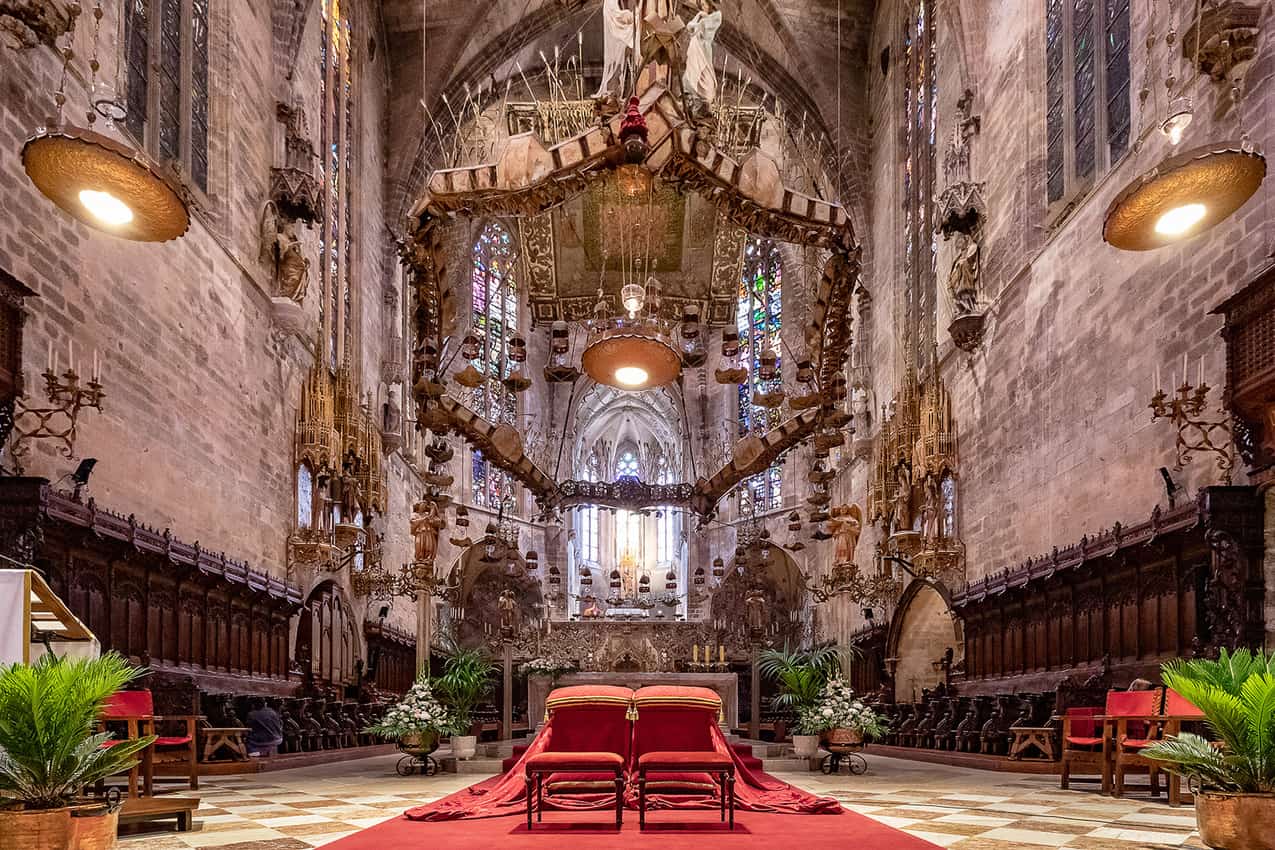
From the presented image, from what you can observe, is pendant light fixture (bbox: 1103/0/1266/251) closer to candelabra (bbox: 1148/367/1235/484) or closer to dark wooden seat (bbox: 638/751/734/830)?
candelabra (bbox: 1148/367/1235/484)

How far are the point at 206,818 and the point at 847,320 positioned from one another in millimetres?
8197

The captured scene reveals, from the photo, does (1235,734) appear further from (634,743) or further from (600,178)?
(600,178)

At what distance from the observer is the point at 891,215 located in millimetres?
23672

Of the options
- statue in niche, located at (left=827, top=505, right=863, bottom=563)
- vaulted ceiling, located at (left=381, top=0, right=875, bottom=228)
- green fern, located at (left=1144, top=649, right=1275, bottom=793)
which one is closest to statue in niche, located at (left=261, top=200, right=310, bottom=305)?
vaulted ceiling, located at (left=381, top=0, right=875, bottom=228)

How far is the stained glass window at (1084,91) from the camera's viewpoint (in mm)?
13531

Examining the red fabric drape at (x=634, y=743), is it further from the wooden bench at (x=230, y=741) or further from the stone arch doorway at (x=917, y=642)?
the stone arch doorway at (x=917, y=642)

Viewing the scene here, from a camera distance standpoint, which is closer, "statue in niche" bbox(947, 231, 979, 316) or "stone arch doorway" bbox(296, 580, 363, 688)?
"statue in niche" bbox(947, 231, 979, 316)

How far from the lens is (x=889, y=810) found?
8125 mm

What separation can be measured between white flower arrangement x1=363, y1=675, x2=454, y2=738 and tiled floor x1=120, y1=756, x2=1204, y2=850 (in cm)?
50

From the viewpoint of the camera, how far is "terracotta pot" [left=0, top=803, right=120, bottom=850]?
14.6 ft

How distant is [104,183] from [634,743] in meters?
5.09

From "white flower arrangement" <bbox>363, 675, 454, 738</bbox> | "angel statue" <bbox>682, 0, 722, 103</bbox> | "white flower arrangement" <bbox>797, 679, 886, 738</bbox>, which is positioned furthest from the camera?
"angel statue" <bbox>682, 0, 722, 103</bbox>

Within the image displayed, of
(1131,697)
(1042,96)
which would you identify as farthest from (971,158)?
(1131,697)

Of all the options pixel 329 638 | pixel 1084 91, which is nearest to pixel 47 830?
pixel 1084 91
